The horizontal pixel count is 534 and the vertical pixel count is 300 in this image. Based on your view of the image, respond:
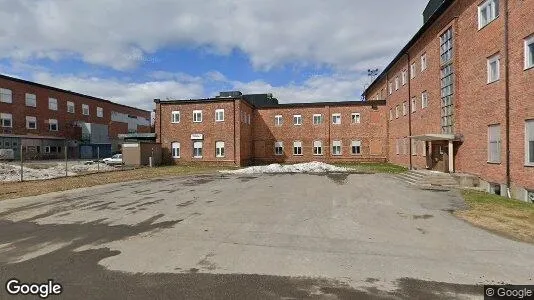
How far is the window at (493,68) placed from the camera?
15.2 m

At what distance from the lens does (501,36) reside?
1470cm

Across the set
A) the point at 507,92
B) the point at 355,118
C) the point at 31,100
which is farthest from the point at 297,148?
the point at 31,100

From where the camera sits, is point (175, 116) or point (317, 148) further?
point (317, 148)

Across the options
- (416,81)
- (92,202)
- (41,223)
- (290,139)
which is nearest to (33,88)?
(290,139)

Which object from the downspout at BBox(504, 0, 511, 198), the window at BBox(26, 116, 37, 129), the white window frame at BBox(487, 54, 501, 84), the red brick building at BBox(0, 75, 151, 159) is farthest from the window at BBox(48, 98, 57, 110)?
the downspout at BBox(504, 0, 511, 198)

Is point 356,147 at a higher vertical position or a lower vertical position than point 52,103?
lower

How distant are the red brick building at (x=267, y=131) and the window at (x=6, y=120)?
21.0 metres

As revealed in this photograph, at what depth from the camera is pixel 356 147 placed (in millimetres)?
39656

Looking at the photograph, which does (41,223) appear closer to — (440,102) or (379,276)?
(379,276)

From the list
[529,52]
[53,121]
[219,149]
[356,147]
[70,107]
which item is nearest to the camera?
[529,52]

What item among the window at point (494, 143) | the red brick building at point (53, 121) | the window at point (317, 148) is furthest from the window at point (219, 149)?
the window at point (494, 143)

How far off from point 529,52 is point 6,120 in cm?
5362

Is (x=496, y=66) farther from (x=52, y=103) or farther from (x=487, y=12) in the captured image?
(x=52, y=103)

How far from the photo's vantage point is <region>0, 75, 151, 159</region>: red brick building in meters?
42.3
